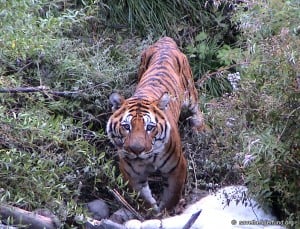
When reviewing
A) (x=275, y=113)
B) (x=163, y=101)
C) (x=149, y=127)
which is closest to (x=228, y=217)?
(x=275, y=113)

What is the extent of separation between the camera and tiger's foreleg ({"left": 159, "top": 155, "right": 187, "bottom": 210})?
21.3 ft

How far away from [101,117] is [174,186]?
1.18m

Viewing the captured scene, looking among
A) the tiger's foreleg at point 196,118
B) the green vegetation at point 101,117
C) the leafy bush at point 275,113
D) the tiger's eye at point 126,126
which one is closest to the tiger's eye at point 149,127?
the tiger's eye at point 126,126

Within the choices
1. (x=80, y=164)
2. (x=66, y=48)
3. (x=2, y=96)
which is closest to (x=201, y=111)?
(x=66, y=48)

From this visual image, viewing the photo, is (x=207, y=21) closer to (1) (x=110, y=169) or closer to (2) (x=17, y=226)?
(1) (x=110, y=169)

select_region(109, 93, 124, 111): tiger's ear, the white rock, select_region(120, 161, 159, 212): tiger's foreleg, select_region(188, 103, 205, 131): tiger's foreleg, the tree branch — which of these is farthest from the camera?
select_region(188, 103, 205, 131): tiger's foreleg

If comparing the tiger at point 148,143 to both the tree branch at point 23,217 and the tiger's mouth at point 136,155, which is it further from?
the tree branch at point 23,217

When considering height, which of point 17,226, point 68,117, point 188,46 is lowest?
point 188,46

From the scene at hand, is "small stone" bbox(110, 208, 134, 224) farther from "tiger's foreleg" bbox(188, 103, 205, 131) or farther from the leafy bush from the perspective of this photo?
"tiger's foreleg" bbox(188, 103, 205, 131)

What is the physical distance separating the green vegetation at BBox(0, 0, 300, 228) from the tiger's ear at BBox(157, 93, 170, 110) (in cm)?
34

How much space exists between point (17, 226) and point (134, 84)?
116 inches

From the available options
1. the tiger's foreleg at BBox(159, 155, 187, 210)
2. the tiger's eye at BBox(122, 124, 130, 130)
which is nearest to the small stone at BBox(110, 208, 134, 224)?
the tiger's foreleg at BBox(159, 155, 187, 210)

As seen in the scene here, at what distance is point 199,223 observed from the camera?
5535 millimetres

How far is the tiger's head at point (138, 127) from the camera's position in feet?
20.5
